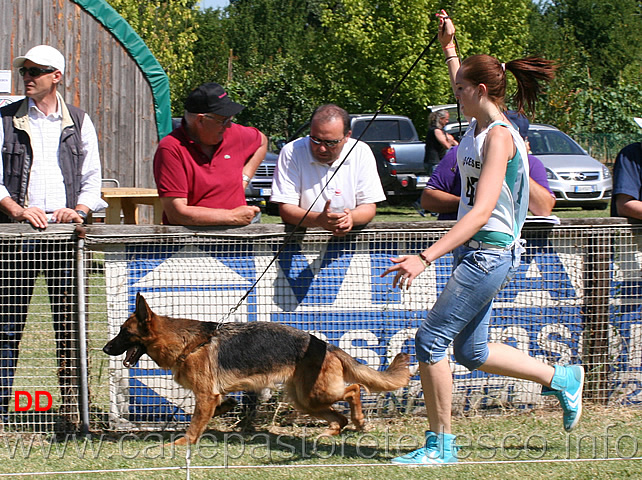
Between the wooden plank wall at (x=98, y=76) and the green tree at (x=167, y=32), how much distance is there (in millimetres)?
18173

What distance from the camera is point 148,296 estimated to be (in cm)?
493

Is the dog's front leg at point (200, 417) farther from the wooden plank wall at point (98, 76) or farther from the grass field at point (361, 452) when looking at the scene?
the wooden plank wall at point (98, 76)

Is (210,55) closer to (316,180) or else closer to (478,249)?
(316,180)

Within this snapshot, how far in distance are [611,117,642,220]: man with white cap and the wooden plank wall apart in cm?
844

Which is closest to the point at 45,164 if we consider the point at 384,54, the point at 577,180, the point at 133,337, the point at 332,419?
the point at 133,337

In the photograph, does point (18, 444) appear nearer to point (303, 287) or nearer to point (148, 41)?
point (303, 287)

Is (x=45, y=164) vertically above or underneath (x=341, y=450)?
above

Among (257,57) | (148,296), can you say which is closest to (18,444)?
(148,296)

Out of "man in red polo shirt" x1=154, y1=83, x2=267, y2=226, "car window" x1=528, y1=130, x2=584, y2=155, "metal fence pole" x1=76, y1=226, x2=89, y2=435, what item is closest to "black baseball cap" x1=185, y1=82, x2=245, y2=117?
"man in red polo shirt" x1=154, y1=83, x2=267, y2=226

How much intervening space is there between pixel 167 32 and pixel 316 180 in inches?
1130

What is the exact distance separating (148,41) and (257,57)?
9549 millimetres

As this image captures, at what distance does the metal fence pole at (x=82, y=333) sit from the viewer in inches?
185

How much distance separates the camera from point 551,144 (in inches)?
684

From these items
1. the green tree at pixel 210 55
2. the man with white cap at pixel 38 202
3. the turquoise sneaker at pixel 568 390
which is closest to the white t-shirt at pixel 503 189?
the turquoise sneaker at pixel 568 390
